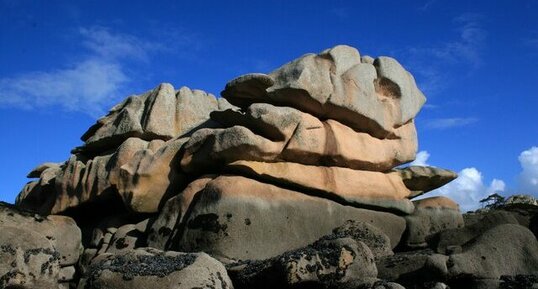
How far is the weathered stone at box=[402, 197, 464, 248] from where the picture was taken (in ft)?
83.5

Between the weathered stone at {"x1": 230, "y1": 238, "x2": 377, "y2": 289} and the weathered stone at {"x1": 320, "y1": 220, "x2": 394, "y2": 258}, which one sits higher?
the weathered stone at {"x1": 320, "y1": 220, "x2": 394, "y2": 258}

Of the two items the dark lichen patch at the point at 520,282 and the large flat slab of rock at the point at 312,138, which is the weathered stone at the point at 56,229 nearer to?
the large flat slab of rock at the point at 312,138

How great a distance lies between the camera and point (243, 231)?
22859mm

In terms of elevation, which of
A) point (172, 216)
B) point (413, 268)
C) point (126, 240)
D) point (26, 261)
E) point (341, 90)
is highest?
point (341, 90)

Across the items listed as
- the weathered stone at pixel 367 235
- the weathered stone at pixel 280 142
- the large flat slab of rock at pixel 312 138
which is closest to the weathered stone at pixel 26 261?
the weathered stone at pixel 280 142

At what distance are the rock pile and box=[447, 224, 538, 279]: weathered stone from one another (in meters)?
0.04

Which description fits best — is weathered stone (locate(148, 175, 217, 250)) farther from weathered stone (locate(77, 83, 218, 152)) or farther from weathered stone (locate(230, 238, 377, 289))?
weathered stone (locate(230, 238, 377, 289))

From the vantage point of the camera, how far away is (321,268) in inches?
622

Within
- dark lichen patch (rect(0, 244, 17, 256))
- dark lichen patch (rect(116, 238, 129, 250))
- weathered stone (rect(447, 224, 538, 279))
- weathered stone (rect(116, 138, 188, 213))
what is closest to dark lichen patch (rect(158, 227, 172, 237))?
dark lichen patch (rect(116, 238, 129, 250))

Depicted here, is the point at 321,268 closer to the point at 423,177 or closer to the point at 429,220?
the point at 429,220

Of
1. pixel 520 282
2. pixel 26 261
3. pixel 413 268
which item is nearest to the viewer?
pixel 520 282

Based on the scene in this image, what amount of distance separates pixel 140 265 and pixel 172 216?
941cm

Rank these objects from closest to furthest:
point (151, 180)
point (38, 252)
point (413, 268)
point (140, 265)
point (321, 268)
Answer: point (140, 265) → point (321, 268) → point (38, 252) → point (413, 268) → point (151, 180)

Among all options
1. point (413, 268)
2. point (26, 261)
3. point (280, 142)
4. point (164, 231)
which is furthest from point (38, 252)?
point (280, 142)
